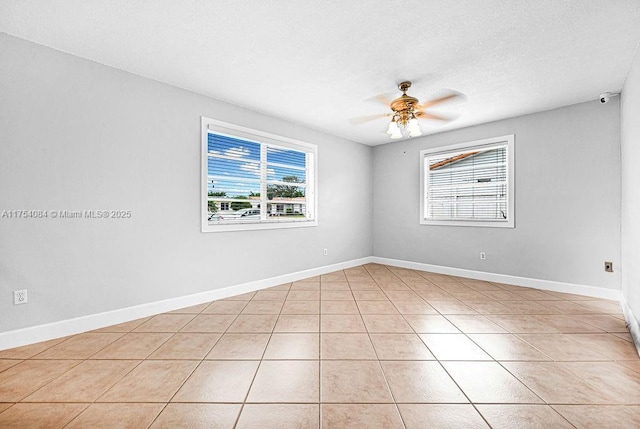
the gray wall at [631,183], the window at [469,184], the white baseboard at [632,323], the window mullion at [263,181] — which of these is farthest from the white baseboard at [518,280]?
the window mullion at [263,181]

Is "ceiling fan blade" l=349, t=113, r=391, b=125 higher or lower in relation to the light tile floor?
higher

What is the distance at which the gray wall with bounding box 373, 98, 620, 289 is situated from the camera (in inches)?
142

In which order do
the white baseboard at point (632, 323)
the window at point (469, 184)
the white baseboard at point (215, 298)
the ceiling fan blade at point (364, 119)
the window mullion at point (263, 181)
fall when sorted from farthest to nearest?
the window at point (469, 184)
the window mullion at point (263, 181)
the ceiling fan blade at point (364, 119)
the white baseboard at point (215, 298)
the white baseboard at point (632, 323)

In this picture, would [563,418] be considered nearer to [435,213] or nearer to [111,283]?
[111,283]

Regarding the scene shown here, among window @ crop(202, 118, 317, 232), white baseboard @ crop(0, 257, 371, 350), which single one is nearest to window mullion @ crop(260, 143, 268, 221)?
window @ crop(202, 118, 317, 232)

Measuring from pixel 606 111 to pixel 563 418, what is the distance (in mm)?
3986

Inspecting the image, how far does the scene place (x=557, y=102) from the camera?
12.4 ft

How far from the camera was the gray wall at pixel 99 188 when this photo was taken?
2.40m

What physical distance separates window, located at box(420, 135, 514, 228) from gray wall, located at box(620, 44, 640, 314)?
1272mm

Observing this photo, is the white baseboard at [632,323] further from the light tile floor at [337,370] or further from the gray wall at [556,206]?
the gray wall at [556,206]

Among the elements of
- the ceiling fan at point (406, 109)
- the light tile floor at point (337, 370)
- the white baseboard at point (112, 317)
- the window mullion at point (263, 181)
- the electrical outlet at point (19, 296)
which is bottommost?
the light tile floor at point (337, 370)

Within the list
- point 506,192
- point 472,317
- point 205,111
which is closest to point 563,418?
point 472,317

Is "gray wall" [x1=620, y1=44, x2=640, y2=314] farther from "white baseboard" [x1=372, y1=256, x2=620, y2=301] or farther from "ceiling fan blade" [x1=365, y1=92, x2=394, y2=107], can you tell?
"ceiling fan blade" [x1=365, y1=92, x2=394, y2=107]

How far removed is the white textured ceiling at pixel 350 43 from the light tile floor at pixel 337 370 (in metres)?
2.62
